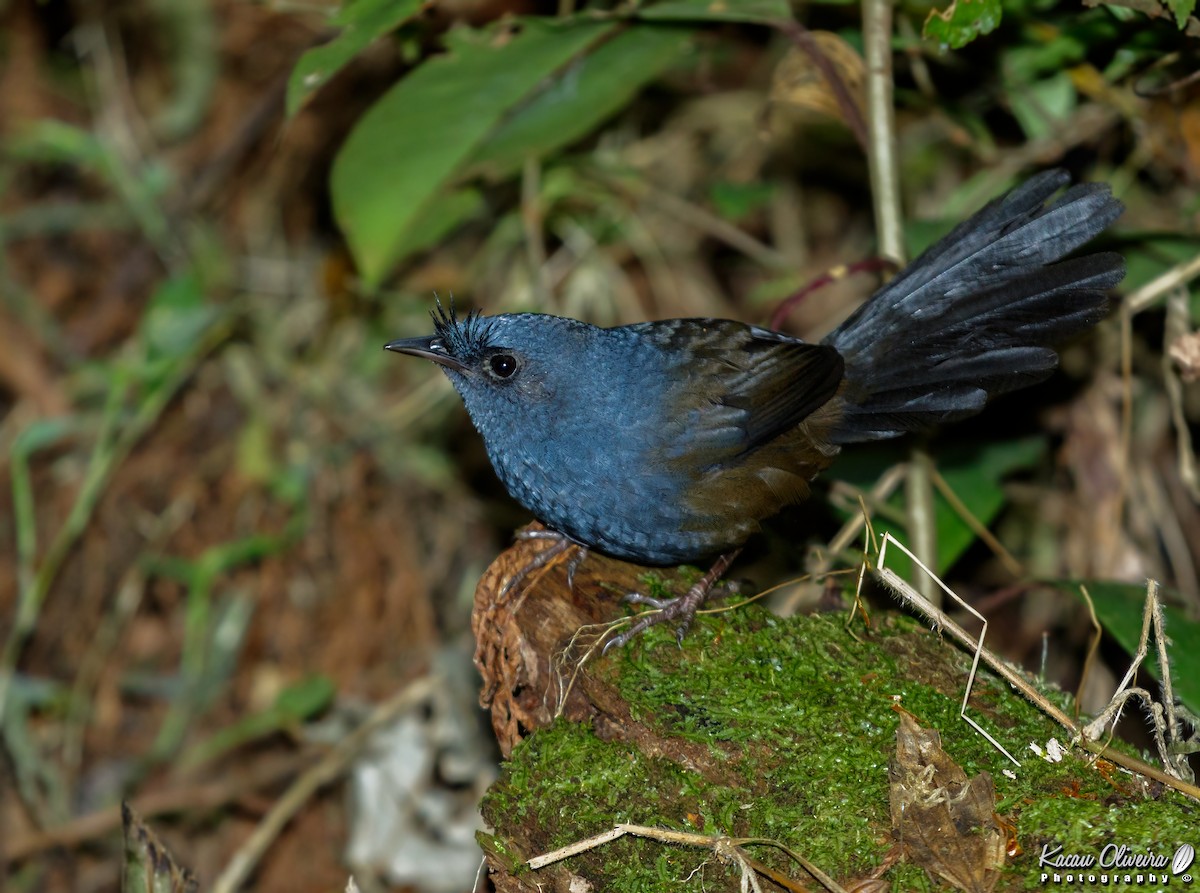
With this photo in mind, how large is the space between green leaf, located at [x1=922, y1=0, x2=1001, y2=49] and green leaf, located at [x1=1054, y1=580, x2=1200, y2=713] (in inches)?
70.0

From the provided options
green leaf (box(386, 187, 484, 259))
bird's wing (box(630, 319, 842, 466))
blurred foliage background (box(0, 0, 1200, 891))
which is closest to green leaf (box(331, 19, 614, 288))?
blurred foliage background (box(0, 0, 1200, 891))

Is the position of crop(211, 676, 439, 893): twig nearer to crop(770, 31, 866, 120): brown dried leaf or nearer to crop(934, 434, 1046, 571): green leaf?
crop(934, 434, 1046, 571): green leaf

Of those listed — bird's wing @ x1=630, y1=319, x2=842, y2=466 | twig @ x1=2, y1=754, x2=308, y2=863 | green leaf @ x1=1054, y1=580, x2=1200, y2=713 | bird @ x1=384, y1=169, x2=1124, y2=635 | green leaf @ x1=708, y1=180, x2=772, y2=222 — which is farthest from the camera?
green leaf @ x1=708, y1=180, x2=772, y2=222

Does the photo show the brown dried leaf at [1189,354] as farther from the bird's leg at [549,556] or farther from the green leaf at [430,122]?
the green leaf at [430,122]

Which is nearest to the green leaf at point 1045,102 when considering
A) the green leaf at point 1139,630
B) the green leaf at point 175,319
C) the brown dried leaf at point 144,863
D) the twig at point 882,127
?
the twig at point 882,127

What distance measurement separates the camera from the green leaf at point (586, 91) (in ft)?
15.2

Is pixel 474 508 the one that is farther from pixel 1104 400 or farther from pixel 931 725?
pixel 931 725

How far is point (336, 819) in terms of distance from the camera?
5.37m

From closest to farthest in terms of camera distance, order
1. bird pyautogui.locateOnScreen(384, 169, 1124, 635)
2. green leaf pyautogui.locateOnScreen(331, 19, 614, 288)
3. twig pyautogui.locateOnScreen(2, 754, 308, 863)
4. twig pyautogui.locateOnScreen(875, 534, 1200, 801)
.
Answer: twig pyautogui.locateOnScreen(875, 534, 1200, 801) < bird pyautogui.locateOnScreen(384, 169, 1124, 635) < green leaf pyautogui.locateOnScreen(331, 19, 614, 288) < twig pyautogui.locateOnScreen(2, 754, 308, 863)

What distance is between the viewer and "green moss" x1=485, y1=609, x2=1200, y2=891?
266 cm

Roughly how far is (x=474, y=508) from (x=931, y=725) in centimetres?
340

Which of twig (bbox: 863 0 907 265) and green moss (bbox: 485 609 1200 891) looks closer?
green moss (bbox: 485 609 1200 891)

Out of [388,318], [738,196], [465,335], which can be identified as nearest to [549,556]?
[465,335]

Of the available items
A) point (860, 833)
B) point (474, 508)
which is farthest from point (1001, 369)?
point (474, 508)
